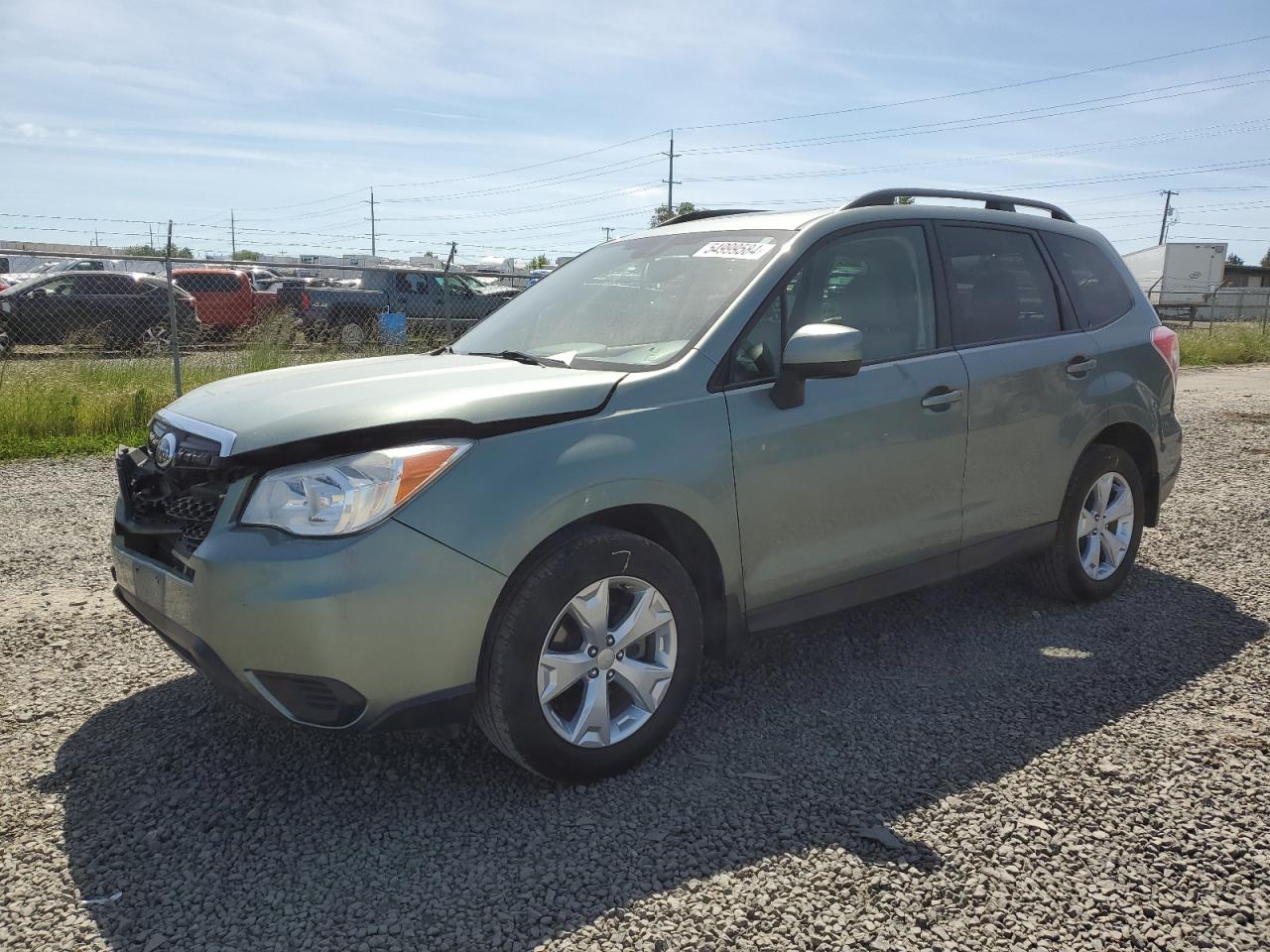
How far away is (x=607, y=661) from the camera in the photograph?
3.11 meters

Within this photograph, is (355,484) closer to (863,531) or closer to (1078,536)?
(863,531)

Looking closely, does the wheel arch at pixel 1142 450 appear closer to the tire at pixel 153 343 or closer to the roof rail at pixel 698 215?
the roof rail at pixel 698 215

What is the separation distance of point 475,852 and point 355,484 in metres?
1.08

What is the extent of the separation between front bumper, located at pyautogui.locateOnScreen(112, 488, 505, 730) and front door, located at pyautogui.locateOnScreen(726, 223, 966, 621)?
3.50 ft

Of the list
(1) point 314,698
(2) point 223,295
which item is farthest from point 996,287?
(2) point 223,295

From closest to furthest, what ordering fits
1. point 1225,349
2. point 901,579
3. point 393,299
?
point 901,579 → point 393,299 → point 1225,349

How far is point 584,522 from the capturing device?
312 cm

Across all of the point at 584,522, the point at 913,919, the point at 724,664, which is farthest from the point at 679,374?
the point at 913,919

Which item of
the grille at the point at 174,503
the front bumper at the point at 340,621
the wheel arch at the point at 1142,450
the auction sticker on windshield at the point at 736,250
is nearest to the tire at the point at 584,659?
the front bumper at the point at 340,621

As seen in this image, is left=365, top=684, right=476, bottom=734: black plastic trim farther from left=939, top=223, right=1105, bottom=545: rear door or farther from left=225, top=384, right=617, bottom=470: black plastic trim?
left=939, top=223, right=1105, bottom=545: rear door

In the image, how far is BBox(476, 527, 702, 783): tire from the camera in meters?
2.92

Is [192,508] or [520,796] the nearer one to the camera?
[192,508]

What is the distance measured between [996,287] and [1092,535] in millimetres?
1320

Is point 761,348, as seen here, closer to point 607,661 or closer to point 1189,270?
point 607,661
